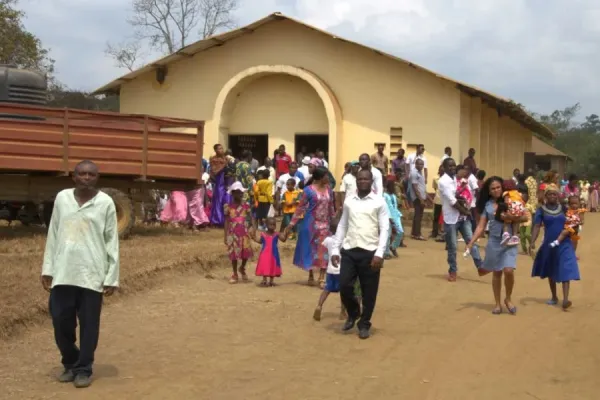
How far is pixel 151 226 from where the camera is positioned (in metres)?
16.8

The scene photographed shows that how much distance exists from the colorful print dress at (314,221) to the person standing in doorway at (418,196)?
7131 mm

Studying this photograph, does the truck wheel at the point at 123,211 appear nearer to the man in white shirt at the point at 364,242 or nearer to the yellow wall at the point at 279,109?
the man in white shirt at the point at 364,242

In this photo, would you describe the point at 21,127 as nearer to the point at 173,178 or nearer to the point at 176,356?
the point at 173,178

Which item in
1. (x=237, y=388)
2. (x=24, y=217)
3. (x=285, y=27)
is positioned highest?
(x=285, y=27)

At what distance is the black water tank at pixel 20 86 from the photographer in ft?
50.1

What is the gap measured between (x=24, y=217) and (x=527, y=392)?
10.8 metres

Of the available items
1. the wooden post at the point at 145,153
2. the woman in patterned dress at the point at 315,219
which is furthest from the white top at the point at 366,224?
the wooden post at the point at 145,153

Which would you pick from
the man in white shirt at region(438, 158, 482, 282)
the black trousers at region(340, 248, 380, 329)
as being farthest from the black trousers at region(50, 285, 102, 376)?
the man in white shirt at region(438, 158, 482, 282)

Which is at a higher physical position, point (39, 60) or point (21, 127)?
point (39, 60)

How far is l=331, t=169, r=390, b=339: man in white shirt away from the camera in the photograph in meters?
8.05

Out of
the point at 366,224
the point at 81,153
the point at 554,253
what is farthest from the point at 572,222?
the point at 81,153

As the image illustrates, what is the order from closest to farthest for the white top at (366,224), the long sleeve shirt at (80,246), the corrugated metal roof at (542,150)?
the long sleeve shirt at (80,246)
the white top at (366,224)
the corrugated metal roof at (542,150)

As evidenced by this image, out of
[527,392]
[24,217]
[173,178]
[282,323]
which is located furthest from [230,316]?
[24,217]

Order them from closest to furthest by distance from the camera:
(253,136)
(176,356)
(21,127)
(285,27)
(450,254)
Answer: (176,356) → (450,254) → (21,127) → (285,27) → (253,136)
